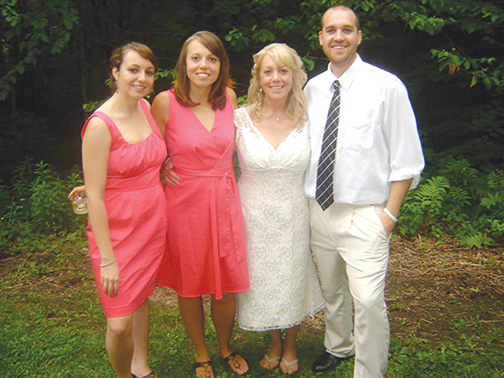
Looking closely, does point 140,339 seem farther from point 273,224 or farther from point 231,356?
point 273,224

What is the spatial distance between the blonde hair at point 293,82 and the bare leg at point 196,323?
1259 millimetres

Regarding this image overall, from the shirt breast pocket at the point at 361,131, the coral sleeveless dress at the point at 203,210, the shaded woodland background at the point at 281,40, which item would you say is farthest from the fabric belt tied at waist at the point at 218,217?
the shaded woodland background at the point at 281,40

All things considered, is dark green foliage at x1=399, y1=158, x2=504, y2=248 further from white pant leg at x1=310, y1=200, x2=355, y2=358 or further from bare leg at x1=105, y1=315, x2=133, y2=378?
bare leg at x1=105, y1=315, x2=133, y2=378

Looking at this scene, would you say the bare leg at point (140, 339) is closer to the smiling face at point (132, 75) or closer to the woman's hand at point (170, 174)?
the woman's hand at point (170, 174)

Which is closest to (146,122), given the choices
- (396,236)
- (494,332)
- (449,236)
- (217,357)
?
(217,357)

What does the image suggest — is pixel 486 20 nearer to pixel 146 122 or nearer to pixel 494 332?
pixel 494 332

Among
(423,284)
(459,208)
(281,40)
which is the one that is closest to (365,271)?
(423,284)

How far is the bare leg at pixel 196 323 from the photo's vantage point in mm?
3096

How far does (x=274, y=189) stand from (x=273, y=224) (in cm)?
22

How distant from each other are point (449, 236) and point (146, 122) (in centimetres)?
392

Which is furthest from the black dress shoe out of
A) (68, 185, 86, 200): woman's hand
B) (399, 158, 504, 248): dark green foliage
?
(399, 158, 504, 248): dark green foliage

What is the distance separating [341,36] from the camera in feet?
8.94

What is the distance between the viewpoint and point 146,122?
8.97ft

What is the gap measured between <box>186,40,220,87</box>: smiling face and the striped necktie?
732mm
